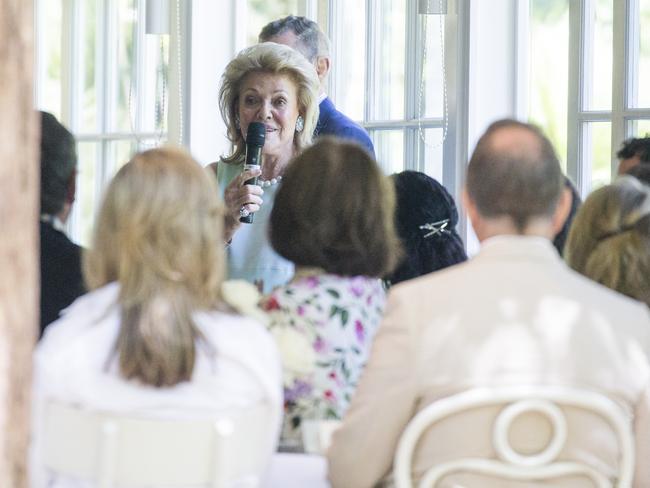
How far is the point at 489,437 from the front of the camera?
Result: 2.64m

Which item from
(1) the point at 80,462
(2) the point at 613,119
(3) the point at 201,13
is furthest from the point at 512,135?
(3) the point at 201,13

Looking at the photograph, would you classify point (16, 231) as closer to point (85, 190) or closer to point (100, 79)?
point (100, 79)

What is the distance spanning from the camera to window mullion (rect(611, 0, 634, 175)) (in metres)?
5.83

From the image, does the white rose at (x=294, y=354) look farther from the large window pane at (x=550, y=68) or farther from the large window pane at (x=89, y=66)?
the large window pane at (x=89, y=66)

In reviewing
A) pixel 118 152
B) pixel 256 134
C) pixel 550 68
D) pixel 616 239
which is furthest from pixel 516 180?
pixel 118 152

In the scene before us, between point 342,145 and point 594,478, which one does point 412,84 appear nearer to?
point 342,145

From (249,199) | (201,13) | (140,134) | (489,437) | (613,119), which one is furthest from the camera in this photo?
(140,134)

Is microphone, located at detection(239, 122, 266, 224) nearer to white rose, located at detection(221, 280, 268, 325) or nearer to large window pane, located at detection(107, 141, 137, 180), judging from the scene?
white rose, located at detection(221, 280, 268, 325)

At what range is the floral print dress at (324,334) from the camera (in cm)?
322

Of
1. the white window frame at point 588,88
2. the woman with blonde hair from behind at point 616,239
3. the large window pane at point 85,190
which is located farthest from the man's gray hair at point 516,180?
the large window pane at point 85,190

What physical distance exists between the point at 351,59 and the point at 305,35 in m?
1.72

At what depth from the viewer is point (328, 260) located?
10.8ft

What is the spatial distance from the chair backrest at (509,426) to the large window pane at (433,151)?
4.13 metres

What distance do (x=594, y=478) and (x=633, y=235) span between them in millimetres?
889
